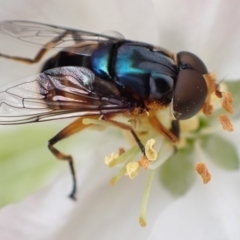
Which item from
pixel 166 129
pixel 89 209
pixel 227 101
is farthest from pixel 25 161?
pixel 227 101

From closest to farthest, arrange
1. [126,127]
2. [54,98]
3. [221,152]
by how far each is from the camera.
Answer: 1. [54,98]
2. [126,127]
3. [221,152]

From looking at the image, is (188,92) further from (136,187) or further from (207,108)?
(136,187)

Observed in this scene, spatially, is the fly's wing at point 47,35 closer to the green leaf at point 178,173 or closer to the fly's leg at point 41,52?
A: the fly's leg at point 41,52

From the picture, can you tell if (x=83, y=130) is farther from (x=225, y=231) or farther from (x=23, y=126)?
(x=225, y=231)

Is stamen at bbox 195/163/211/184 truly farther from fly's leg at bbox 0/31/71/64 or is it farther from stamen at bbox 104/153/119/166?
fly's leg at bbox 0/31/71/64

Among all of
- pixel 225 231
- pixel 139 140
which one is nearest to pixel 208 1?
pixel 139 140

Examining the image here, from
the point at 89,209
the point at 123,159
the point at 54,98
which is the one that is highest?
the point at 54,98

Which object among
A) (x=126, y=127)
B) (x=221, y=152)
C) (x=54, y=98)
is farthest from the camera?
(x=221, y=152)
